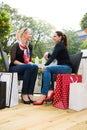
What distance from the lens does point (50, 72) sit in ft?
10.7

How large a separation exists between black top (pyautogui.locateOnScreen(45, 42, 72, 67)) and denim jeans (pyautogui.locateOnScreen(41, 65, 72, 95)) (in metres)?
0.09

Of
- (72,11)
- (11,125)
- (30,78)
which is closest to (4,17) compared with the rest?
(30,78)

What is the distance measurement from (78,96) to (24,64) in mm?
890

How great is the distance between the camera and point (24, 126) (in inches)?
81.7

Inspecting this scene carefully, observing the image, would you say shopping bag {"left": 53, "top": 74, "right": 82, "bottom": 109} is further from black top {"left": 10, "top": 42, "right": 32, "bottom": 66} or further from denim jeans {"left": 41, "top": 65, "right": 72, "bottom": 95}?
black top {"left": 10, "top": 42, "right": 32, "bottom": 66}

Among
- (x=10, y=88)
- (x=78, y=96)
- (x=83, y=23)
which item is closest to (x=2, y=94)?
(x=10, y=88)

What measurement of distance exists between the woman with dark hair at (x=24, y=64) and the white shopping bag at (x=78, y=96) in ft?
1.99

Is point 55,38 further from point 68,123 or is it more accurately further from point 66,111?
point 68,123

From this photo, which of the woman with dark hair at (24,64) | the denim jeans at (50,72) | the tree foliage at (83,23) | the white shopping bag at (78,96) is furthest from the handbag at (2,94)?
the tree foliage at (83,23)

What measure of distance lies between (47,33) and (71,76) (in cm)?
1192

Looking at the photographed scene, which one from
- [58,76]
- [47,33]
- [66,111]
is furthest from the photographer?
[47,33]

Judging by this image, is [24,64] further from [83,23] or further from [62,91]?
[83,23]

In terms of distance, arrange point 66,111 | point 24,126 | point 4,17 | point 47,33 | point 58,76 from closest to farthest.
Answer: point 24,126, point 66,111, point 58,76, point 4,17, point 47,33

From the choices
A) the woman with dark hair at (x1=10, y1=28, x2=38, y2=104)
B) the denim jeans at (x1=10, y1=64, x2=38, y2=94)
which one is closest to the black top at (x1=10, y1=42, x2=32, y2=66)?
the woman with dark hair at (x1=10, y1=28, x2=38, y2=104)
